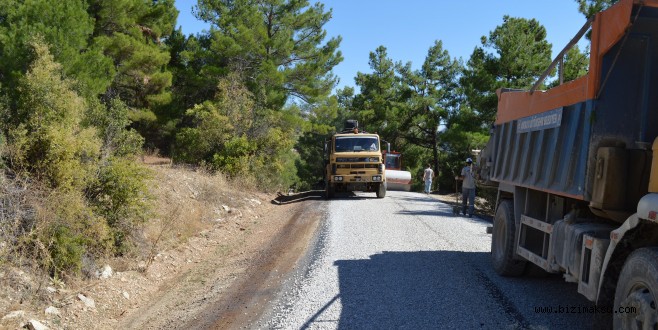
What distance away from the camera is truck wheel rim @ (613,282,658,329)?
3725mm

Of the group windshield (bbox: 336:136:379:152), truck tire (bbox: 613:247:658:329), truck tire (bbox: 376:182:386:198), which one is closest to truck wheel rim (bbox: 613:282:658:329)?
truck tire (bbox: 613:247:658:329)

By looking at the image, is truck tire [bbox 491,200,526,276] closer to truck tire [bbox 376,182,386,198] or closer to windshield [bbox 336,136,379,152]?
windshield [bbox 336,136,379,152]

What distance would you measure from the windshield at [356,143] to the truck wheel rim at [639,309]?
17.2 m

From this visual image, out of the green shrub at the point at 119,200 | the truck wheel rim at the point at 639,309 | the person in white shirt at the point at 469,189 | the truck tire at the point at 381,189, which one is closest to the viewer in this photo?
the truck wheel rim at the point at 639,309

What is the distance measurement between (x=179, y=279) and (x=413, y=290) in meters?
4.11

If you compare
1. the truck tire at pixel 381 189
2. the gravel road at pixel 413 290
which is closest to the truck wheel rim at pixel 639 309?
the gravel road at pixel 413 290

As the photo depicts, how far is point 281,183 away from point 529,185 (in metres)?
20.3

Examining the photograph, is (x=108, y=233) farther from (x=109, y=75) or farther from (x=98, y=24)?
(x=98, y=24)

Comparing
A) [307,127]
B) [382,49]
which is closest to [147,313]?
[307,127]

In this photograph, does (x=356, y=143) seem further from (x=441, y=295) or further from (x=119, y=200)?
(x=441, y=295)

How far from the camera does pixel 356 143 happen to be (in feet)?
70.4

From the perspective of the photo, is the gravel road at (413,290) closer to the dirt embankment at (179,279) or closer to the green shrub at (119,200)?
the dirt embankment at (179,279)

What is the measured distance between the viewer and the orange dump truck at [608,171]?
415 centimetres

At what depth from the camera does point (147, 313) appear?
720 cm
